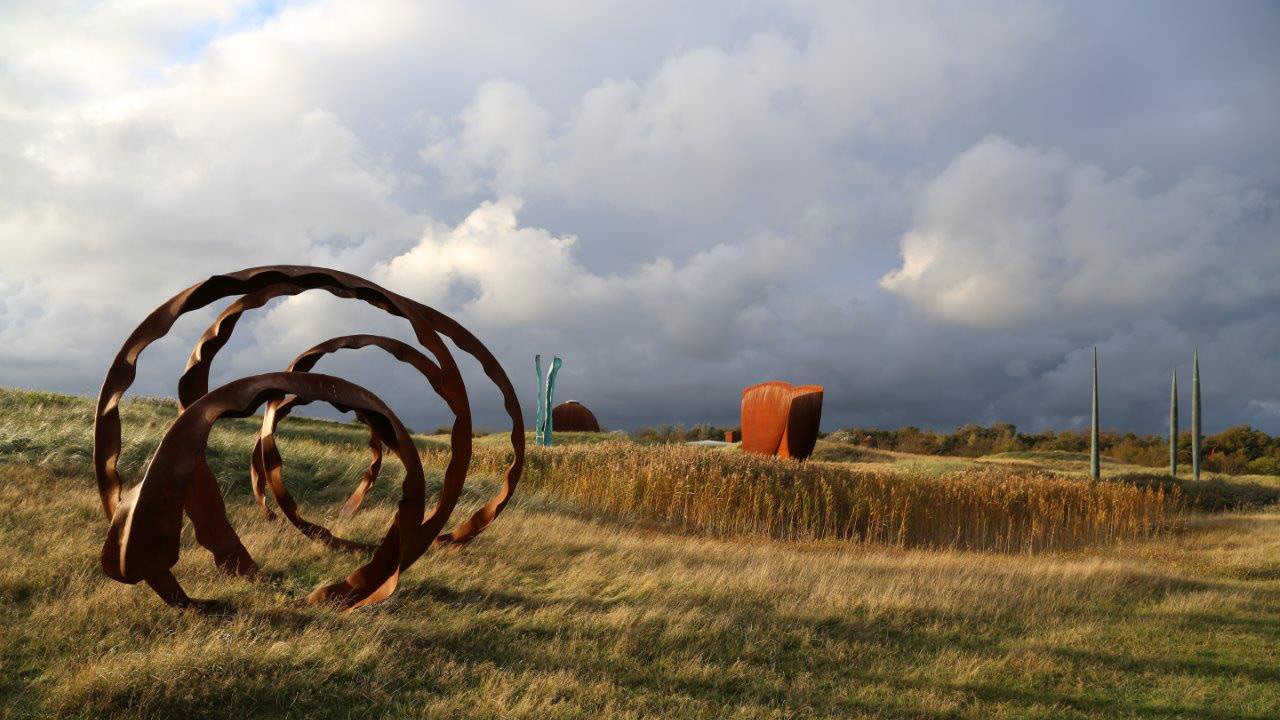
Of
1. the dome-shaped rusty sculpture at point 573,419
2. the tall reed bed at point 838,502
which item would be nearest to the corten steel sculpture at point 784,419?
the tall reed bed at point 838,502

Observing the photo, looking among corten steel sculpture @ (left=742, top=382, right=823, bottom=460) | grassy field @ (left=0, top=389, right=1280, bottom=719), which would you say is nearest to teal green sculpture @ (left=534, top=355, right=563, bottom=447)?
corten steel sculpture @ (left=742, top=382, right=823, bottom=460)

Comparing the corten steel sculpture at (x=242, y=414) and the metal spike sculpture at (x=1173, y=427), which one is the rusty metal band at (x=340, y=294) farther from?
the metal spike sculpture at (x=1173, y=427)

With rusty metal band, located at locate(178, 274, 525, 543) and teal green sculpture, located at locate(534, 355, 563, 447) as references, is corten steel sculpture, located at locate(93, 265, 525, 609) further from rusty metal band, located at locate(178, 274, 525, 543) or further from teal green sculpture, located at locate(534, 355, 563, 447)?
teal green sculpture, located at locate(534, 355, 563, 447)

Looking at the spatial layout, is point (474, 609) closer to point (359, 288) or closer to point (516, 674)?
point (516, 674)

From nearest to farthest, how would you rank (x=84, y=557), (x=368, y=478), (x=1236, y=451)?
A: 1. (x=84, y=557)
2. (x=368, y=478)
3. (x=1236, y=451)

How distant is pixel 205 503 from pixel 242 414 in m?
1.38

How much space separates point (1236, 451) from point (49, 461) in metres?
43.0

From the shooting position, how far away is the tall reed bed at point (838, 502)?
12094mm

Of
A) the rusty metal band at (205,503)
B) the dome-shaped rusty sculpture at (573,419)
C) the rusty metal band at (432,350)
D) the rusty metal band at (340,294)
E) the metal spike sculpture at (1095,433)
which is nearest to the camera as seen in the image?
the rusty metal band at (205,503)

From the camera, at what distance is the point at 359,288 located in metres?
5.92

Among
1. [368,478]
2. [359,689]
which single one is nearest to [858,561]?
[368,478]

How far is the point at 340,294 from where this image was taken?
6.06 meters

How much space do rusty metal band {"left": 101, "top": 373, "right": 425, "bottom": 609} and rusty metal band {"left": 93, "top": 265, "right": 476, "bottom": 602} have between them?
1.0 inches

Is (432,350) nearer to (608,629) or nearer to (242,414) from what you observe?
(242,414)
